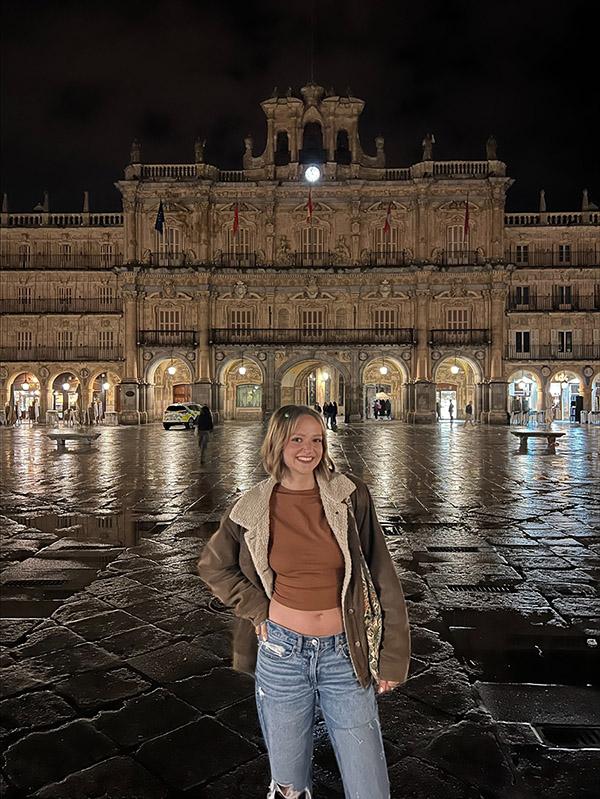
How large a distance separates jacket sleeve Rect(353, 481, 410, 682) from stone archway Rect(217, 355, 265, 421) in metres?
41.0

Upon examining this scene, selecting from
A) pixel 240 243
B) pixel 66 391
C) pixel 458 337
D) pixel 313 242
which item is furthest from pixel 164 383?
pixel 458 337

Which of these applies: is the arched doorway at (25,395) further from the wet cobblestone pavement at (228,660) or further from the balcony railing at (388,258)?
the wet cobblestone pavement at (228,660)

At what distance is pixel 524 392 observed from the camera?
43.6 m

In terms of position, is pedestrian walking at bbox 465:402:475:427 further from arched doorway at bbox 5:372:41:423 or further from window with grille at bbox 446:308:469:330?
arched doorway at bbox 5:372:41:423

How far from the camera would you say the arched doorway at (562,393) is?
42.4m

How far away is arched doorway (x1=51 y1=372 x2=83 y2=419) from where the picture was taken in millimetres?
44531

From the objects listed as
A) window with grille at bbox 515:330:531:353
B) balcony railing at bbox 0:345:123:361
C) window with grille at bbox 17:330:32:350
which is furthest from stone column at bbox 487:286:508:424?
window with grille at bbox 17:330:32:350

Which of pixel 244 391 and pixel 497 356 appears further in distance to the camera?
pixel 244 391

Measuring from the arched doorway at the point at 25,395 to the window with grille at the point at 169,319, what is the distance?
9114 millimetres

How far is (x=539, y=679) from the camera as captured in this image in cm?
400

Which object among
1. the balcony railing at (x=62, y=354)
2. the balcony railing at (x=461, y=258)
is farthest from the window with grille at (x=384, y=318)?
the balcony railing at (x=62, y=354)

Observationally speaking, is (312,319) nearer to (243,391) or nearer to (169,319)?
(243,391)

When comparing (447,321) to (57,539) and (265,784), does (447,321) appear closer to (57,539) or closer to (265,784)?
(57,539)

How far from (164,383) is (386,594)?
4314 centimetres
